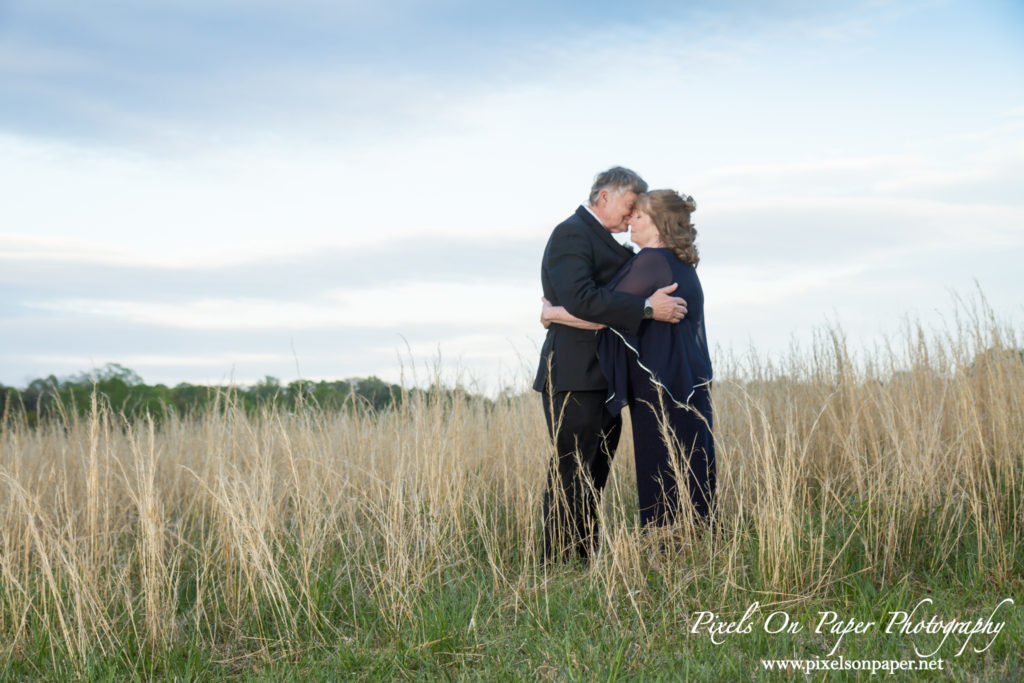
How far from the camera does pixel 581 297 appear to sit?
12.5 feet

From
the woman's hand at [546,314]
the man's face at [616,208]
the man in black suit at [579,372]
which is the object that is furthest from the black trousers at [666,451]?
the man's face at [616,208]

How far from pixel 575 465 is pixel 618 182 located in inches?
58.7

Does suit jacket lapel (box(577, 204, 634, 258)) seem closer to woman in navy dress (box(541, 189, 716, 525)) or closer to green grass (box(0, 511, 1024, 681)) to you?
woman in navy dress (box(541, 189, 716, 525))

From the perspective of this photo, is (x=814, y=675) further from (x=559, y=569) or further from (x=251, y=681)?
(x=251, y=681)

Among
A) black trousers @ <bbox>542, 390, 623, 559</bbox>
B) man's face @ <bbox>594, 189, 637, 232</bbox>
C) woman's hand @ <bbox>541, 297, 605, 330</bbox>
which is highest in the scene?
man's face @ <bbox>594, 189, 637, 232</bbox>

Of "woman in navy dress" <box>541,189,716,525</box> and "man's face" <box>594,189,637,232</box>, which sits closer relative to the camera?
"woman in navy dress" <box>541,189,716,525</box>

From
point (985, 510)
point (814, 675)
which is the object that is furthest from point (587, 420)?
point (985, 510)

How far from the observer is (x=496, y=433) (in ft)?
19.9

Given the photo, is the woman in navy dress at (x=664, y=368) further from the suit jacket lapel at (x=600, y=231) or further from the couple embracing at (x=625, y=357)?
the suit jacket lapel at (x=600, y=231)

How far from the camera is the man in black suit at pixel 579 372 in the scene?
397 centimetres

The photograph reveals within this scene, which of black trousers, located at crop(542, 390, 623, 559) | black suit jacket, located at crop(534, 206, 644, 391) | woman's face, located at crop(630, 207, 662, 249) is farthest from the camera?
black trousers, located at crop(542, 390, 623, 559)

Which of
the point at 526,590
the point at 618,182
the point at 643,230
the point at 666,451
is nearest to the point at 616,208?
the point at 618,182

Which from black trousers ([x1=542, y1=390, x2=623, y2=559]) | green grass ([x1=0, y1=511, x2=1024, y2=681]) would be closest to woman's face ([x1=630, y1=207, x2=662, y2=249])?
black trousers ([x1=542, y1=390, x2=623, y2=559])

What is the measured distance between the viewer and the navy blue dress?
3785 mm
